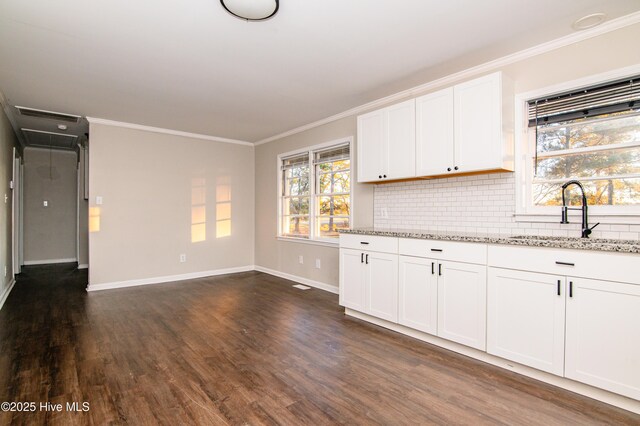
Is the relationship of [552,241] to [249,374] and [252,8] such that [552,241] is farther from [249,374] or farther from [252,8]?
[252,8]

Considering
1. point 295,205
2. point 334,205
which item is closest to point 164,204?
point 295,205

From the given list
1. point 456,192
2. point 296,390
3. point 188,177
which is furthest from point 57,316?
point 456,192

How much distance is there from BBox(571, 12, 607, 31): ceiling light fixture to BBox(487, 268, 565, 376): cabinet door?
1.80m

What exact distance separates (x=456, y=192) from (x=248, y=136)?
393 cm

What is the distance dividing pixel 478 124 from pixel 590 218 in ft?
3.60

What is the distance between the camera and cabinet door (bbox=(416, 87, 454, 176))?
9.83ft

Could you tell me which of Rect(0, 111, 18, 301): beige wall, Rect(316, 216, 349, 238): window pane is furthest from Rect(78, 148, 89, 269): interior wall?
Rect(316, 216, 349, 238): window pane

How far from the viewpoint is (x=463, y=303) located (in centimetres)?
262

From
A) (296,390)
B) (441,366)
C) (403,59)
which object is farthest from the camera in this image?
(403,59)

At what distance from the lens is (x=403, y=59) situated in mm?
2955

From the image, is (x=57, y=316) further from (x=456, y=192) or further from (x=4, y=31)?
(x=456, y=192)

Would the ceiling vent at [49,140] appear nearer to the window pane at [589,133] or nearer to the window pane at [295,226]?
the window pane at [295,226]

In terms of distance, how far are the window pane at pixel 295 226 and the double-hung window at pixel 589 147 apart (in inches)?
131

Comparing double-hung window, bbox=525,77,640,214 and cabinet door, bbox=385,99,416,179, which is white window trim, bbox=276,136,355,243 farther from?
double-hung window, bbox=525,77,640,214
